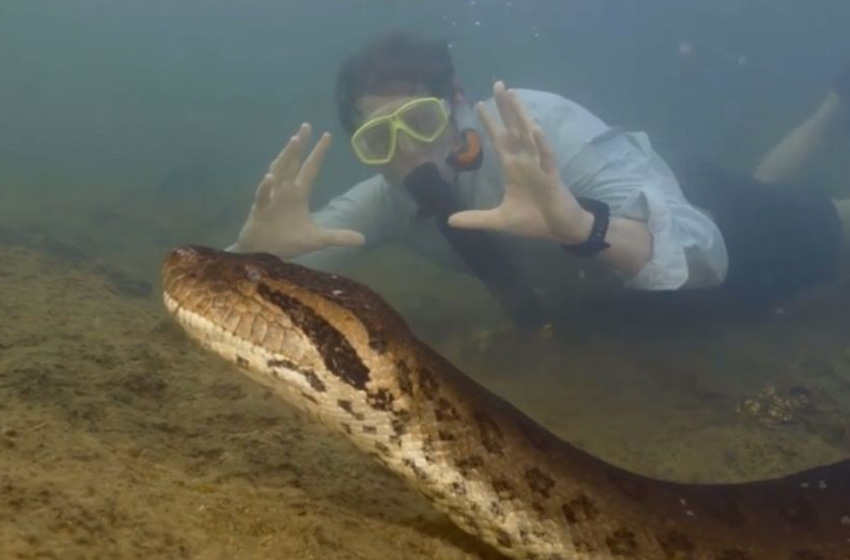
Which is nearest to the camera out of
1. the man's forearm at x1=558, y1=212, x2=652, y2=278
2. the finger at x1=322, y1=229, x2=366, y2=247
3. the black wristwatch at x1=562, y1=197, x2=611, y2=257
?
the finger at x1=322, y1=229, x2=366, y2=247

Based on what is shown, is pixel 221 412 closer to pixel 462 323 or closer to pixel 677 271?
pixel 677 271

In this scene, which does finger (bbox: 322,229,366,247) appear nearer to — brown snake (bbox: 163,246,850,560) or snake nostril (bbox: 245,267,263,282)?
brown snake (bbox: 163,246,850,560)

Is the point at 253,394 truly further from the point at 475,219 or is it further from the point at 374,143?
the point at 374,143

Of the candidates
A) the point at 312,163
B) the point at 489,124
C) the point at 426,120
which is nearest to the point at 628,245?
the point at 489,124

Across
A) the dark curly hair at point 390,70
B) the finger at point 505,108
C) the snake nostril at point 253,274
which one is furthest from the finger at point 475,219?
the dark curly hair at point 390,70

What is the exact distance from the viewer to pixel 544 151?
5.26m

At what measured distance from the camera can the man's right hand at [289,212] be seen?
18.4 ft

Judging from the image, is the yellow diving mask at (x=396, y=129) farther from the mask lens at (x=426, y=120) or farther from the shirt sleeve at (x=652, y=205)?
the shirt sleeve at (x=652, y=205)

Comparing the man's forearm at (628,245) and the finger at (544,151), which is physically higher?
the finger at (544,151)

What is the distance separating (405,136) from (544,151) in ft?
7.96

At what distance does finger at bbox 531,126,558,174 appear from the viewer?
203 inches

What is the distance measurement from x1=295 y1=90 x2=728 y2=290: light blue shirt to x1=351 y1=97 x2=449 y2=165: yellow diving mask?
0.47 metres

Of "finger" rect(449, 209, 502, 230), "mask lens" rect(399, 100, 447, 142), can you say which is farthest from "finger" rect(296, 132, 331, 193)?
"mask lens" rect(399, 100, 447, 142)

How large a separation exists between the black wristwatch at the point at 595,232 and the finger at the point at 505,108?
1449 millimetres
